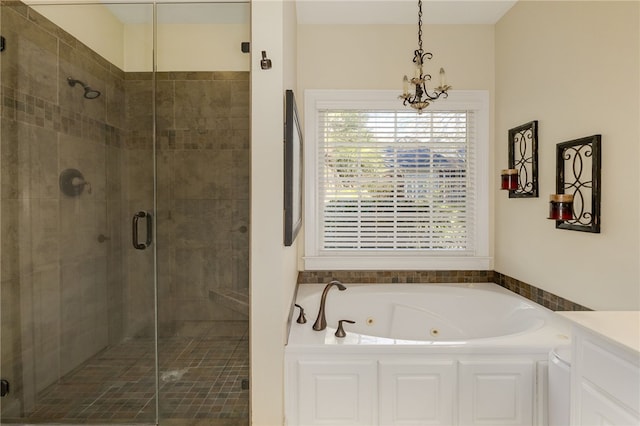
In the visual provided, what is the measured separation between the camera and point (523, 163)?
2494 millimetres

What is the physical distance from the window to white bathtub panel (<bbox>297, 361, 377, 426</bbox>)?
118 cm

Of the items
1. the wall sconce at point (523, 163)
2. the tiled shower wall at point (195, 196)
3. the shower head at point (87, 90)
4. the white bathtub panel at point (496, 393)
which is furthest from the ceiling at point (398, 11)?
the white bathtub panel at point (496, 393)

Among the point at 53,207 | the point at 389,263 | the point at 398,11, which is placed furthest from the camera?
the point at 389,263

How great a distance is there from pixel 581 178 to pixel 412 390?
1.49 m

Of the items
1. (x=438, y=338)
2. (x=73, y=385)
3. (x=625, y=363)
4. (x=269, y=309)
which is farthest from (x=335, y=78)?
(x=73, y=385)

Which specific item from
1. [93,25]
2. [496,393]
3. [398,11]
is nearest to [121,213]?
[93,25]

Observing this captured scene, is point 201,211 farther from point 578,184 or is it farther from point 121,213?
point 578,184

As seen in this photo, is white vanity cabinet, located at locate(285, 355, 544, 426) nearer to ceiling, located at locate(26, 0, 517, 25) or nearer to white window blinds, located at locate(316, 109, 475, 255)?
white window blinds, located at locate(316, 109, 475, 255)

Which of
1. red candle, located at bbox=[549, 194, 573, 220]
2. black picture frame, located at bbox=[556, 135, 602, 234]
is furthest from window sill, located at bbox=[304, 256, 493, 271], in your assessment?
red candle, located at bbox=[549, 194, 573, 220]

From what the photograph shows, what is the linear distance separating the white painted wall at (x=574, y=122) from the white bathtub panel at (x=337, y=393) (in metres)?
1.32

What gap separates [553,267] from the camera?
87.3 inches

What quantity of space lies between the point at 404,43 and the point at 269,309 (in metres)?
2.37

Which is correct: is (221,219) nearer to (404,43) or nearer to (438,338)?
(438,338)

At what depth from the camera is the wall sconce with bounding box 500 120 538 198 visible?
2354mm
